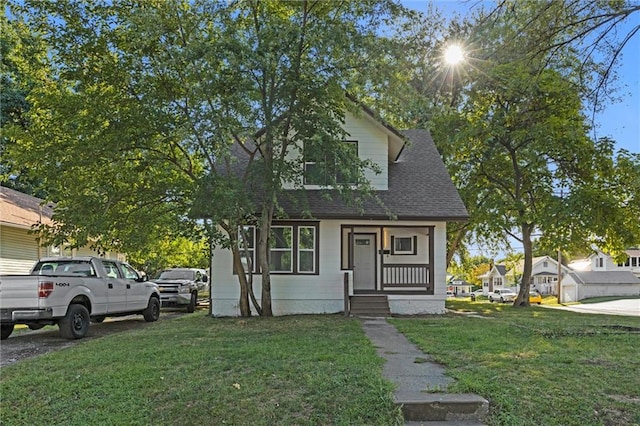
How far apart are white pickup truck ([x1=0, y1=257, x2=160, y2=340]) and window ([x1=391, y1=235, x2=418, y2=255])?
7.80 metres

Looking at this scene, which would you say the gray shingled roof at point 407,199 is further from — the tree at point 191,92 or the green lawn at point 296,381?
the green lawn at point 296,381

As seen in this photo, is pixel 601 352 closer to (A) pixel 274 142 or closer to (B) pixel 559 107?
(A) pixel 274 142

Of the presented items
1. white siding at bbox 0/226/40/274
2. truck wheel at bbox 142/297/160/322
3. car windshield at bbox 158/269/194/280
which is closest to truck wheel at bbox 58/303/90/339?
truck wheel at bbox 142/297/160/322

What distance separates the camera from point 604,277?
2112 inches

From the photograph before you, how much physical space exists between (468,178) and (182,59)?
1294cm

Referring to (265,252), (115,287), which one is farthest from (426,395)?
(115,287)

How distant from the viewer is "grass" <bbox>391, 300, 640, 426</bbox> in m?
4.96

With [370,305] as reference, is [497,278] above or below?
below

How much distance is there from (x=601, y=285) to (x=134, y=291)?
53.2 m

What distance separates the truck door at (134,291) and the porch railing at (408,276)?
22.5 feet

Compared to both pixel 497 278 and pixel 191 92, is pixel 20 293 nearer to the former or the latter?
pixel 191 92

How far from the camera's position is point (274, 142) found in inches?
469

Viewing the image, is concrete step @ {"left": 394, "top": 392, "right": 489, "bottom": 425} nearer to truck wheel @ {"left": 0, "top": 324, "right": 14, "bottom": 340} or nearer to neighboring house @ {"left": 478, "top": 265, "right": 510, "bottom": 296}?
truck wheel @ {"left": 0, "top": 324, "right": 14, "bottom": 340}

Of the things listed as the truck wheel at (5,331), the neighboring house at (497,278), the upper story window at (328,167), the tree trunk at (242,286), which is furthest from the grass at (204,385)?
the neighboring house at (497,278)
